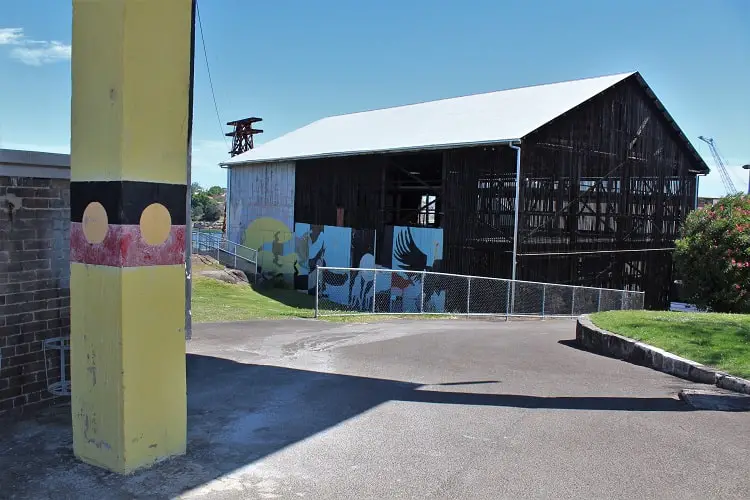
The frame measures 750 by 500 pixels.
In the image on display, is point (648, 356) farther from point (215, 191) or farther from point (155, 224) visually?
point (215, 191)

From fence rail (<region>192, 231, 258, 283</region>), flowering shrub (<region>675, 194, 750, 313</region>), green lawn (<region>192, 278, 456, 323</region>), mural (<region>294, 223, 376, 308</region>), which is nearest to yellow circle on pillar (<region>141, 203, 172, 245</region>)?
green lawn (<region>192, 278, 456, 323</region>)

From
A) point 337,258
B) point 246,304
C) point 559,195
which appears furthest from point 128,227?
point 337,258

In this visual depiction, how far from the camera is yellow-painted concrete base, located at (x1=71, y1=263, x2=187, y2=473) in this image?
4512 millimetres

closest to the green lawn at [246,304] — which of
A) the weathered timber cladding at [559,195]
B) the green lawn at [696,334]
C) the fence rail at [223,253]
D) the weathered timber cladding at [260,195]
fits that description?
the fence rail at [223,253]

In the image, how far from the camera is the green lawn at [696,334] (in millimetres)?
7828

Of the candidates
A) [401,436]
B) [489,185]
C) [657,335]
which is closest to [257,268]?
[489,185]

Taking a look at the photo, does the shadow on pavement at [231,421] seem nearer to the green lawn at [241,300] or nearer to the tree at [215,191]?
the green lawn at [241,300]

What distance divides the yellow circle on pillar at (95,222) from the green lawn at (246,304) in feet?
27.5

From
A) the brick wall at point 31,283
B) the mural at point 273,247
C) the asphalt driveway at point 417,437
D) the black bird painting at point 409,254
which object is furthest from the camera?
the mural at point 273,247

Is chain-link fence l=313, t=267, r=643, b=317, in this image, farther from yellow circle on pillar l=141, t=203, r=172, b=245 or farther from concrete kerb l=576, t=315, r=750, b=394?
yellow circle on pillar l=141, t=203, r=172, b=245

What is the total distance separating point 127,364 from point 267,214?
29775 millimetres

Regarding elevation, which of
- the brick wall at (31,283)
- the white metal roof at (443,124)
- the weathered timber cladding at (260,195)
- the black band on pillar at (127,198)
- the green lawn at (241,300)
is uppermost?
the white metal roof at (443,124)

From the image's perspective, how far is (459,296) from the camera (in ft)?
72.1

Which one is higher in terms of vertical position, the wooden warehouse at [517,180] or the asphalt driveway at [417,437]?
the wooden warehouse at [517,180]
